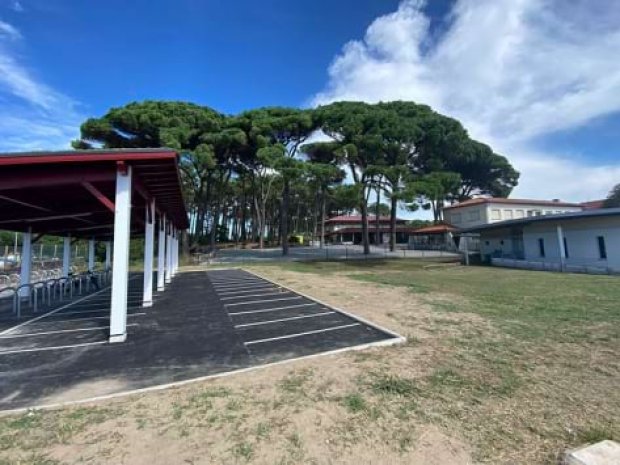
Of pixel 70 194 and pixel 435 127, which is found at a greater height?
pixel 435 127

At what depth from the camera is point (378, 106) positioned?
2844 cm

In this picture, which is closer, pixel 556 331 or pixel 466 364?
pixel 466 364

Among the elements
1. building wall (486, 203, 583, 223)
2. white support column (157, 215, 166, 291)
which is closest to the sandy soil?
white support column (157, 215, 166, 291)

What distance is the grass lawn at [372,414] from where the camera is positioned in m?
2.49

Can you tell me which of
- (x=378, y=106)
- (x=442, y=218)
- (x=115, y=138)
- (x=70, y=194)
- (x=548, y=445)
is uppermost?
(x=378, y=106)

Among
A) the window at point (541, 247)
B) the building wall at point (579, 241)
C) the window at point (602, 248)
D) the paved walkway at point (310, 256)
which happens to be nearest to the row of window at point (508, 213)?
the paved walkway at point (310, 256)

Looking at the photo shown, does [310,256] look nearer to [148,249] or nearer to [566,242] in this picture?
[566,242]

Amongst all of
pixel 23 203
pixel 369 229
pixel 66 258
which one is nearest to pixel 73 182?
pixel 23 203

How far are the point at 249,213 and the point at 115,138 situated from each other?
28.8 m

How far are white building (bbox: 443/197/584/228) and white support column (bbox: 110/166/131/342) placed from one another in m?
38.6

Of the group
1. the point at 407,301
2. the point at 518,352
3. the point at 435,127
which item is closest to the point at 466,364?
the point at 518,352

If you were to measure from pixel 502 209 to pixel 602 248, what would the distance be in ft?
64.0

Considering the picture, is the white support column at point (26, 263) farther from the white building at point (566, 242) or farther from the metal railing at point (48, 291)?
the white building at point (566, 242)

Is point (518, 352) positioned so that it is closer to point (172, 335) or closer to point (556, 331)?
point (556, 331)
